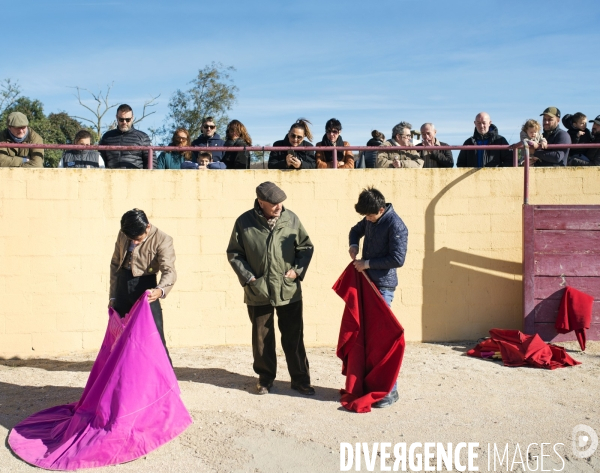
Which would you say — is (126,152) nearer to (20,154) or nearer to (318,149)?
(20,154)

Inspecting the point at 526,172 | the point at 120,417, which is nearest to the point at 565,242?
the point at 526,172

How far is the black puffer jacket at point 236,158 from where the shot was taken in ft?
26.5

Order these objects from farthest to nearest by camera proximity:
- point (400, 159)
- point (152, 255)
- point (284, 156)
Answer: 1. point (400, 159)
2. point (284, 156)
3. point (152, 255)

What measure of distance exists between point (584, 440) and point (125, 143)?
5.68 m

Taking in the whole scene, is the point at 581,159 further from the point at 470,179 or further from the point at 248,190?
the point at 248,190

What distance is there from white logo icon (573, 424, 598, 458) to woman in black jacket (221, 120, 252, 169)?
462cm

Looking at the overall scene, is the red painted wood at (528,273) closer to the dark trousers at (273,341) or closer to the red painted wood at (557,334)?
the red painted wood at (557,334)

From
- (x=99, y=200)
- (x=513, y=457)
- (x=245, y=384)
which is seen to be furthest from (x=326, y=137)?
(x=513, y=457)

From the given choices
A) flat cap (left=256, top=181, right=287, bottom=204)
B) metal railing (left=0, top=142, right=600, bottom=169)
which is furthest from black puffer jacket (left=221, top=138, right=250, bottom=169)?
flat cap (left=256, top=181, right=287, bottom=204)

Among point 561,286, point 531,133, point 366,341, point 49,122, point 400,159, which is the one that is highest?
point 49,122

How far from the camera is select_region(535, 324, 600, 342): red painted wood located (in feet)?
25.4

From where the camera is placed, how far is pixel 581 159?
845cm

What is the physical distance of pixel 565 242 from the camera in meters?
7.83

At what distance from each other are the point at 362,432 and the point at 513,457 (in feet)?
3.49
